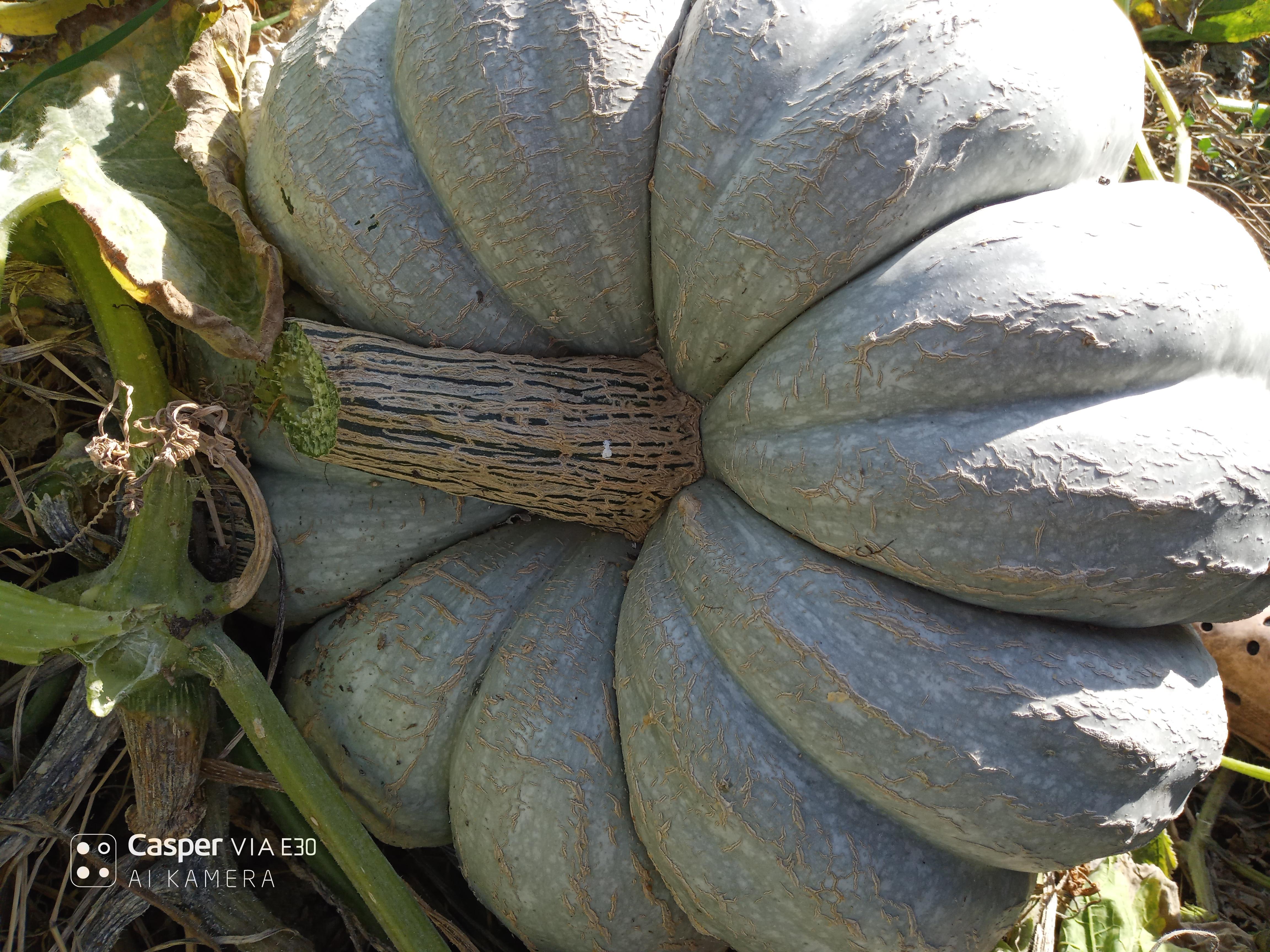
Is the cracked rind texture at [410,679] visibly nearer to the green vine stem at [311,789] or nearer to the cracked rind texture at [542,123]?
the green vine stem at [311,789]

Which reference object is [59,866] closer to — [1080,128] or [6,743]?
[6,743]

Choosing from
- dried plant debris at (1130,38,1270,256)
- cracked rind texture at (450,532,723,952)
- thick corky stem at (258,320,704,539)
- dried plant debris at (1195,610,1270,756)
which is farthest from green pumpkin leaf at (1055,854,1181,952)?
dried plant debris at (1130,38,1270,256)

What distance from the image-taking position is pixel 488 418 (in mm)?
1688

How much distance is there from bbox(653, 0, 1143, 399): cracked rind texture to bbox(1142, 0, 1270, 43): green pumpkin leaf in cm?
178

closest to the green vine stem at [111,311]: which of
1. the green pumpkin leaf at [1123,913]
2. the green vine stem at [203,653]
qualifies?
the green vine stem at [203,653]

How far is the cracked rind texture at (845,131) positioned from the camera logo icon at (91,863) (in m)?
1.60

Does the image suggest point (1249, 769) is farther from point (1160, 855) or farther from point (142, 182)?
point (142, 182)

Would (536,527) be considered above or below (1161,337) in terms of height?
below

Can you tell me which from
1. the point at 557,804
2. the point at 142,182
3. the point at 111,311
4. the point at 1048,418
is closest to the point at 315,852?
the point at 557,804

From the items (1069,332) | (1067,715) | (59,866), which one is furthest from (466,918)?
(1069,332)

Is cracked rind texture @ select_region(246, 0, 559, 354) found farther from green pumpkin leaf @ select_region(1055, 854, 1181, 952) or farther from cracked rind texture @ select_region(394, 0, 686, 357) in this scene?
green pumpkin leaf @ select_region(1055, 854, 1181, 952)

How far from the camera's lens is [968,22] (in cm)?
143

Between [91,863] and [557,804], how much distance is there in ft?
3.27

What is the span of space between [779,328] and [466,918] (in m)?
1.43
